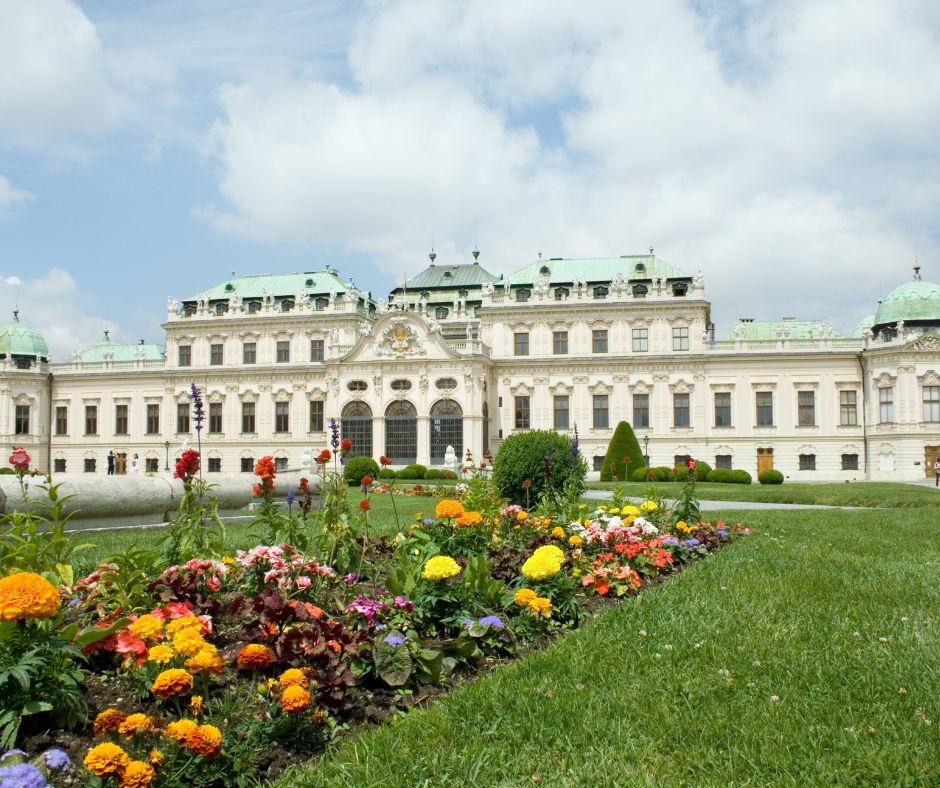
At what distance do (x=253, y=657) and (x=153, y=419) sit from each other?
50970 mm

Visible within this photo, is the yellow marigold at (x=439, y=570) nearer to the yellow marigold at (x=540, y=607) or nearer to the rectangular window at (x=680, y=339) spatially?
the yellow marigold at (x=540, y=607)

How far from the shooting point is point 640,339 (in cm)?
4556

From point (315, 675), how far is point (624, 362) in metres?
42.1

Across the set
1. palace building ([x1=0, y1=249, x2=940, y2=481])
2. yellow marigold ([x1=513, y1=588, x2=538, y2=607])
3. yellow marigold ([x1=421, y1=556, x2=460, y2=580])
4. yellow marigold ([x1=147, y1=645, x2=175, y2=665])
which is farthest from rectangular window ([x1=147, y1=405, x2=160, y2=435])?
yellow marigold ([x1=147, y1=645, x2=175, y2=665])

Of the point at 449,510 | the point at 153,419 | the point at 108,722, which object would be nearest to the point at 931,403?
the point at 449,510

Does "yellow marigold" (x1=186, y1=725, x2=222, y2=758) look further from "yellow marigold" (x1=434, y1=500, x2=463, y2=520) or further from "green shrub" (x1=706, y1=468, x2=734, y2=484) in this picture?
"green shrub" (x1=706, y1=468, x2=734, y2=484)

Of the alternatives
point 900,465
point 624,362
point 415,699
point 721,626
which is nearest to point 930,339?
point 900,465

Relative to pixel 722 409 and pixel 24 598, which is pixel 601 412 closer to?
pixel 722 409

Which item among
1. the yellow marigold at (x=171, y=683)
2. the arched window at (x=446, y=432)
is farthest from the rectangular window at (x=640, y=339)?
the yellow marigold at (x=171, y=683)

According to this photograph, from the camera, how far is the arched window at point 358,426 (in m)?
45.2

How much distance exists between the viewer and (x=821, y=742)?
430 cm

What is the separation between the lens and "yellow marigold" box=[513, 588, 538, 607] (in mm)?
6621

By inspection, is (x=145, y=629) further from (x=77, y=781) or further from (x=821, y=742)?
(x=821, y=742)

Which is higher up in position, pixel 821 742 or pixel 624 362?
pixel 624 362
